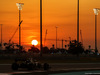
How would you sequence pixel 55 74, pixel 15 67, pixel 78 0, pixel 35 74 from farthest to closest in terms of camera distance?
1. pixel 78 0
2. pixel 15 67
3. pixel 55 74
4. pixel 35 74

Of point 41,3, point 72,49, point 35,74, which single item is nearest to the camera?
point 35,74

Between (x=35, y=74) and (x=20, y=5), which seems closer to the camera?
(x=35, y=74)

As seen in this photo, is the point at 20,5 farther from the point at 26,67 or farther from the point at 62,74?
the point at 62,74

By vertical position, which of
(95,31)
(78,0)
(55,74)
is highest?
(78,0)

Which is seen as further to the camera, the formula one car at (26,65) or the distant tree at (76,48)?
the distant tree at (76,48)

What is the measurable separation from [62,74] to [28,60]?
6.54m

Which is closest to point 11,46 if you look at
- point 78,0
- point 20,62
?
point 78,0

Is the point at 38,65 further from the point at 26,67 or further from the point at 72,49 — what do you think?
the point at 72,49

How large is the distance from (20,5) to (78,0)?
13111 millimetres

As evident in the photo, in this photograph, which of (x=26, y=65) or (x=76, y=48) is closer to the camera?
(x=26, y=65)

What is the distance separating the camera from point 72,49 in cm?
8350

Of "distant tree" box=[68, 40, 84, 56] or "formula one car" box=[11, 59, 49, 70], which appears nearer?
"formula one car" box=[11, 59, 49, 70]

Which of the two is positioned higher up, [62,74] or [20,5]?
[20,5]

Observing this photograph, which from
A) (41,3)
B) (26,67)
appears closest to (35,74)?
(26,67)
